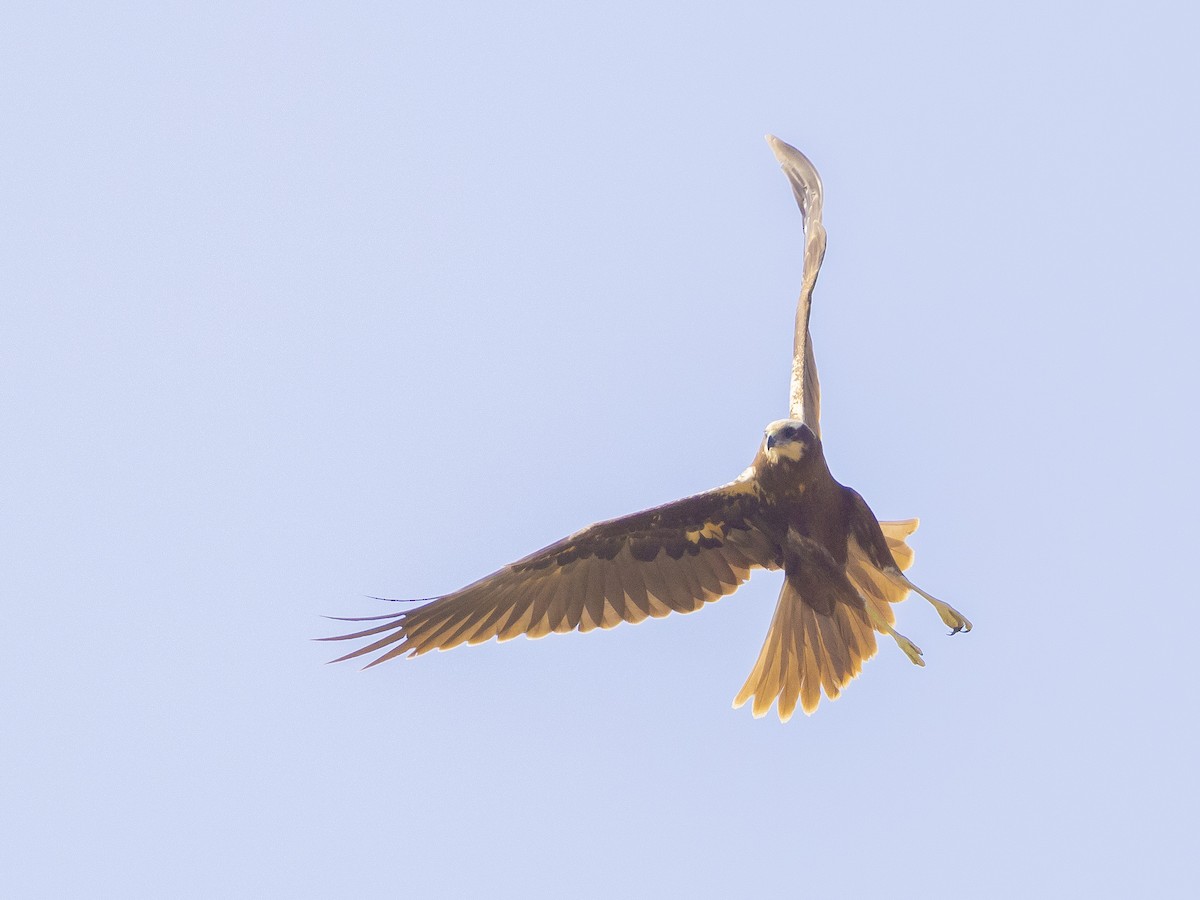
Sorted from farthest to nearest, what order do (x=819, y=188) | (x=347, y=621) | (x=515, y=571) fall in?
(x=819, y=188), (x=515, y=571), (x=347, y=621)

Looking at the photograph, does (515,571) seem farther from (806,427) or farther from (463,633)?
(806,427)

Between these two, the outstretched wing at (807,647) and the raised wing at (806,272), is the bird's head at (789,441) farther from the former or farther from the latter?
the outstretched wing at (807,647)

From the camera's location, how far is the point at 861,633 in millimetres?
10266

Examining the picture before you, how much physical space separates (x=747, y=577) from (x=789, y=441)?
4.52 ft

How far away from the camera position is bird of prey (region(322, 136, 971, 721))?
32.0 feet

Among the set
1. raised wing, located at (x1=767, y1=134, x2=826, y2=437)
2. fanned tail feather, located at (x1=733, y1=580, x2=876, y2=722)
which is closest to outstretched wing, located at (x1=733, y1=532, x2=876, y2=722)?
fanned tail feather, located at (x1=733, y1=580, x2=876, y2=722)

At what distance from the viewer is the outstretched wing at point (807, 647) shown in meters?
10.2

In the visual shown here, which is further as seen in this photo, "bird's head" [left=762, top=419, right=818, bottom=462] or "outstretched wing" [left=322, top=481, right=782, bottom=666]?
"outstretched wing" [left=322, top=481, right=782, bottom=666]

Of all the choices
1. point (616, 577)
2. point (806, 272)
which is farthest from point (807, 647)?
point (806, 272)

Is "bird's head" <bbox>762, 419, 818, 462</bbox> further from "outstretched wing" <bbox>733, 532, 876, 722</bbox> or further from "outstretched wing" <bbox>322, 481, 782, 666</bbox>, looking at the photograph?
"outstretched wing" <bbox>733, 532, 876, 722</bbox>

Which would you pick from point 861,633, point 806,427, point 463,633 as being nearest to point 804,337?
point 806,427

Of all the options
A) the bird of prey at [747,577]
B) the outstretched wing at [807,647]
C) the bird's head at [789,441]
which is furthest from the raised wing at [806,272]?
the outstretched wing at [807,647]

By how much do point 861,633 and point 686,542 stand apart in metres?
1.23

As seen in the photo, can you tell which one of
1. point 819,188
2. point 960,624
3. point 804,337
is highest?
point 819,188
